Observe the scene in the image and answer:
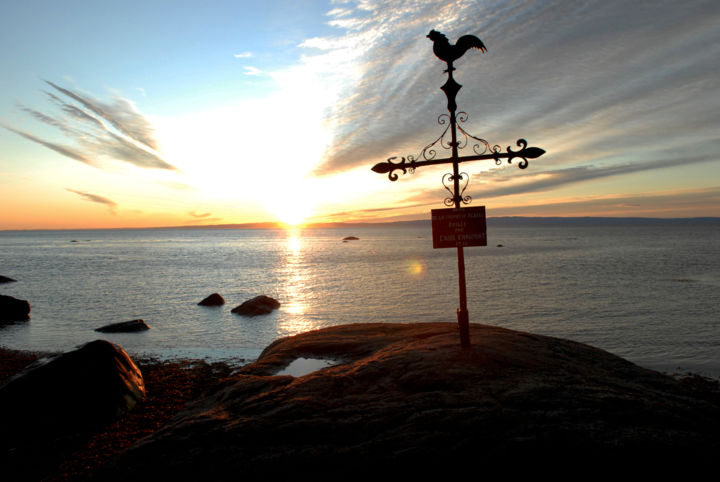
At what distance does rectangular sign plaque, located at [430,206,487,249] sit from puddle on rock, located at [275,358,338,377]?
485cm

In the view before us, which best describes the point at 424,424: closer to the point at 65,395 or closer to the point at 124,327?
the point at 65,395

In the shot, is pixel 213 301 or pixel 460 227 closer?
pixel 460 227

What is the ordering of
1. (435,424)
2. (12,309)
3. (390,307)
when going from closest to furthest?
(435,424) < (12,309) < (390,307)

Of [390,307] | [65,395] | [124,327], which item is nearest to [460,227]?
[65,395]

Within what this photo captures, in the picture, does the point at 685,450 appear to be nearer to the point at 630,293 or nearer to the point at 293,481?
the point at 293,481

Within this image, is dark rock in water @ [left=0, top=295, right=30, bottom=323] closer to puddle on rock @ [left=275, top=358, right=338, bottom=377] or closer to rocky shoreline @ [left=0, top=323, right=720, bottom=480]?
rocky shoreline @ [left=0, top=323, right=720, bottom=480]

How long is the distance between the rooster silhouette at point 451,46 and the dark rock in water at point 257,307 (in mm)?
24234

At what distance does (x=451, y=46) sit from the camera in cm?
884

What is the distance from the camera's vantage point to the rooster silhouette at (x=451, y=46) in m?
8.77

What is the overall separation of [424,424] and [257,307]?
25150mm

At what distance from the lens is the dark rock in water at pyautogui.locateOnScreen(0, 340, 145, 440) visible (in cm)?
912

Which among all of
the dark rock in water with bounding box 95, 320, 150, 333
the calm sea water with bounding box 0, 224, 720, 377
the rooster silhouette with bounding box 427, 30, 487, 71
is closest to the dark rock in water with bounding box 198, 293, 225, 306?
the calm sea water with bounding box 0, 224, 720, 377

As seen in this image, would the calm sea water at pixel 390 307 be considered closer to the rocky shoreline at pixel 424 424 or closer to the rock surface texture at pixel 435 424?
the rocky shoreline at pixel 424 424

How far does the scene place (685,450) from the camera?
16.5 ft
